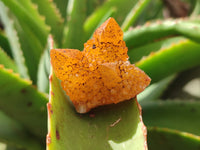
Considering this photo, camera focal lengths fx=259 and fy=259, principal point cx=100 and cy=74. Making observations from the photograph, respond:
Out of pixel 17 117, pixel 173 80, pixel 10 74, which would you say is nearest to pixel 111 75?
pixel 10 74

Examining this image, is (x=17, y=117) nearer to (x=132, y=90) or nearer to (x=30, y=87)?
(x=30, y=87)

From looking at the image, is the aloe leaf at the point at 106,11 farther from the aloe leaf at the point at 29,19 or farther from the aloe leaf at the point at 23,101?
the aloe leaf at the point at 23,101

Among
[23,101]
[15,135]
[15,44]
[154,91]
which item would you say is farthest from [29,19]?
[154,91]

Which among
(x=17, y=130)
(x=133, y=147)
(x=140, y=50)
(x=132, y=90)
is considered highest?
(x=140, y=50)

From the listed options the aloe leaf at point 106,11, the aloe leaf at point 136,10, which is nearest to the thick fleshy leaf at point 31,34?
the aloe leaf at point 106,11

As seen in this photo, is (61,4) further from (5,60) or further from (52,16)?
(5,60)

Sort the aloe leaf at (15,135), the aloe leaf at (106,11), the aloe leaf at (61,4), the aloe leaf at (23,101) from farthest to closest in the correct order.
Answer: the aloe leaf at (61,4) < the aloe leaf at (106,11) < the aloe leaf at (15,135) < the aloe leaf at (23,101)

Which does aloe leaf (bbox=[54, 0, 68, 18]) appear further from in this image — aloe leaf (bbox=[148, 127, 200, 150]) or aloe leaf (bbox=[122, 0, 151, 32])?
aloe leaf (bbox=[148, 127, 200, 150])
